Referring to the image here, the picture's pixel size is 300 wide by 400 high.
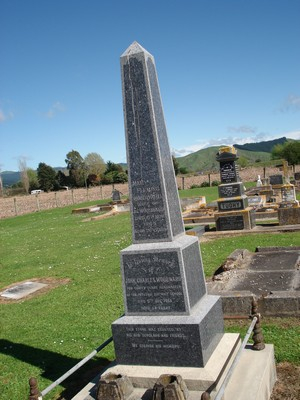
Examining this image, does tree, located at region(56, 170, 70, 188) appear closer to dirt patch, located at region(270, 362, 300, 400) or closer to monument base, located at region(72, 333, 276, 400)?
dirt patch, located at region(270, 362, 300, 400)

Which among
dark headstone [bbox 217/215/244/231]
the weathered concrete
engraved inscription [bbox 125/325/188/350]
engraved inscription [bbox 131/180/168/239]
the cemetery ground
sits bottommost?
the cemetery ground

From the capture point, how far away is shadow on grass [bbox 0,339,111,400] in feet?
18.2

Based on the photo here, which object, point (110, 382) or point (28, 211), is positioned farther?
point (28, 211)

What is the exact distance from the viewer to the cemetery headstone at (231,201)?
16.1 meters

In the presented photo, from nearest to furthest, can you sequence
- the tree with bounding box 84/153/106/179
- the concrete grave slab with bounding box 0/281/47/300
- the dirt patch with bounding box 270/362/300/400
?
the dirt patch with bounding box 270/362/300/400, the concrete grave slab with bounding box 0/281/47/300, the tree with bounding box 84/153/106/179

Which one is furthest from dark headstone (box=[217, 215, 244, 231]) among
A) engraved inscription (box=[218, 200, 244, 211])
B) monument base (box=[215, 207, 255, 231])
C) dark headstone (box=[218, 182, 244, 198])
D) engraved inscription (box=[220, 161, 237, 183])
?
engraved inscription (box=[220, 161, 237, 183])

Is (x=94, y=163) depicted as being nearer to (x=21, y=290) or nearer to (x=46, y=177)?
(x=46, y=177)

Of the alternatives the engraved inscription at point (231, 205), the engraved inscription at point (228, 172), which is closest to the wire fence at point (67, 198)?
the engraved inscription at point (228, 172)

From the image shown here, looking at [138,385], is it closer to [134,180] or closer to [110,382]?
[110,382]

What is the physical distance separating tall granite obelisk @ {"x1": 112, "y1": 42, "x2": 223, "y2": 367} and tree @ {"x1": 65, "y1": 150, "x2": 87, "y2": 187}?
69.4 meters

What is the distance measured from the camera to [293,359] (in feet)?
17.9

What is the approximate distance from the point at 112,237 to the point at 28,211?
82.6 ft

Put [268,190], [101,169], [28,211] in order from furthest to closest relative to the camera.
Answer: [101,169] < [28,211] < [268,190]

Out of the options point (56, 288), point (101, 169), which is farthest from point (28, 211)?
point (101, 169)
